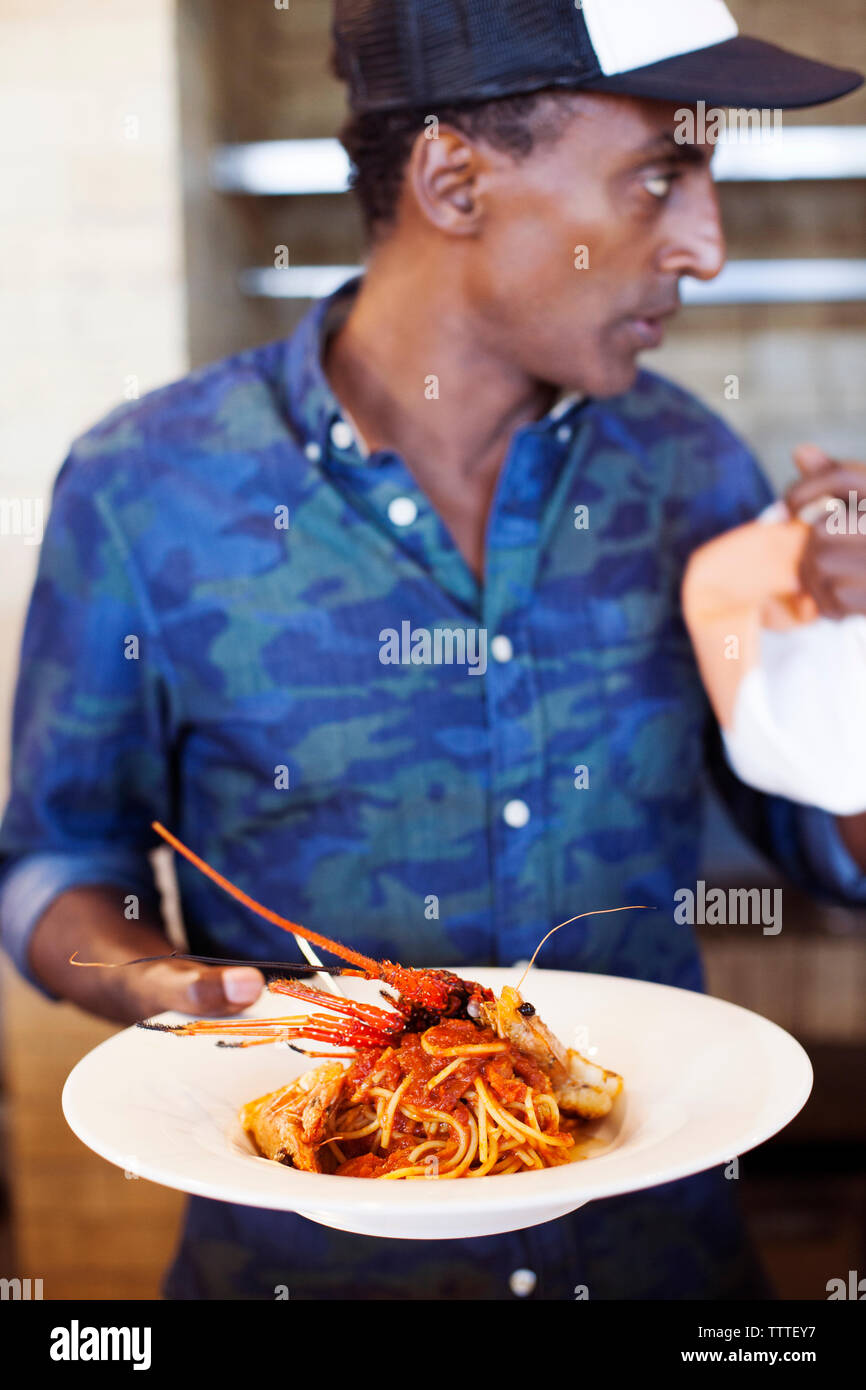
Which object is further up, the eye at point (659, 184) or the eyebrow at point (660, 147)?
the eyebrow at point (660, 147)

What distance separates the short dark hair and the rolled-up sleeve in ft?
1.34

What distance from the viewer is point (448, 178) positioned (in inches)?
46.1

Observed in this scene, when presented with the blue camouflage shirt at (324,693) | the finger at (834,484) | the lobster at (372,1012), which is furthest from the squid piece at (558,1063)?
the finger at (834,484)

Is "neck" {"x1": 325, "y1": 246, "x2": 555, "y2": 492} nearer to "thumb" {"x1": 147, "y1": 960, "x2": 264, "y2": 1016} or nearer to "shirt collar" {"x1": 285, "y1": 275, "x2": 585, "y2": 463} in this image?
"shirt collar" {"x1": 285, "y1": 275, "x2": 585, "y2": 463}

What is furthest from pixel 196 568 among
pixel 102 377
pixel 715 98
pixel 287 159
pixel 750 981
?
pixel 750 981

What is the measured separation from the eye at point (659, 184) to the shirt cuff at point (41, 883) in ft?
2.81

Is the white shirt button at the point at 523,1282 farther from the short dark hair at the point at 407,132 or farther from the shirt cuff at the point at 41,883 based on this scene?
the short dark hair at the point at 407,132

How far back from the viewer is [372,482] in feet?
4.08

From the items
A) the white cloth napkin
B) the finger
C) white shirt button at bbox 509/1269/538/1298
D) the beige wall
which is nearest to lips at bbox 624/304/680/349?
the finger

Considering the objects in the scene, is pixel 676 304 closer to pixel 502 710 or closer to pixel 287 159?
pixel 502 710

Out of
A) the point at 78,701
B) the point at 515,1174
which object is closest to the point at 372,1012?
the point at 515,1174

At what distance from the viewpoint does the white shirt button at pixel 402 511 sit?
1235mm

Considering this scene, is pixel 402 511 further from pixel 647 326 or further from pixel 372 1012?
pixel 372 1012

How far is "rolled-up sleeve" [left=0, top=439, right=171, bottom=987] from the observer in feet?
4.06
